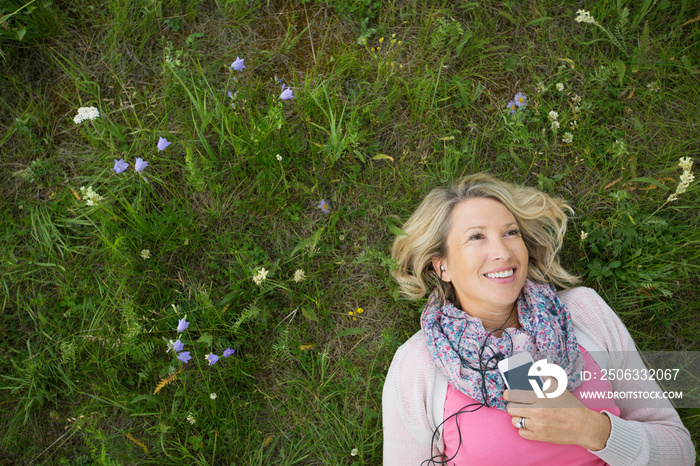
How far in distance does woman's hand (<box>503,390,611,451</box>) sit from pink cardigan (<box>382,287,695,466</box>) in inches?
3.5

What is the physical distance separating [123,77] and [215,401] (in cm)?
275

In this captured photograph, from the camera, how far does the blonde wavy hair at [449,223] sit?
10.8ft

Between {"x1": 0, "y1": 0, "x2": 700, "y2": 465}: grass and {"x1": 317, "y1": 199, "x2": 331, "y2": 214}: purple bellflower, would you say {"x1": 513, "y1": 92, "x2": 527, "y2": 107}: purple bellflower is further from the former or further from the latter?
{"x1": 317, "y1": 199, "x2": 331, "y2": 214}: purple bellflower

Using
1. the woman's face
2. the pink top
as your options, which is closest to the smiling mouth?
the woman's face

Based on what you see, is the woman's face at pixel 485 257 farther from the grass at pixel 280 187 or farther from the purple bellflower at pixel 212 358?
the purple bellflower at pixel 212 358

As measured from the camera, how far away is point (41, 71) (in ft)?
12.8

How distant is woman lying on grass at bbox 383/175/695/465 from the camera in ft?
8.98

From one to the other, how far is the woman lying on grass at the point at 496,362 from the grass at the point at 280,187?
19.5 inches

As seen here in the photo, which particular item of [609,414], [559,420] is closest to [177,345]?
[559,420]

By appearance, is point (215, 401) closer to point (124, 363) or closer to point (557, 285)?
point (124, 363)

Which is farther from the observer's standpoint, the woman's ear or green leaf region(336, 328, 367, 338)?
green leaf region(336, 328, 367, 338)

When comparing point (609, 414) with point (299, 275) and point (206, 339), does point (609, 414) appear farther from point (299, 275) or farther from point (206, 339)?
point (206, 339)

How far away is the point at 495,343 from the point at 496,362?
12 cm

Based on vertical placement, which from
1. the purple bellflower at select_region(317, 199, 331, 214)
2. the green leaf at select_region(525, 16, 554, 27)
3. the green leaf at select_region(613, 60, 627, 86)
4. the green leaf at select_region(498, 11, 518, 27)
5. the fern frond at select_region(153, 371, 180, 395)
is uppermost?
the green leaf at select_region(525, 16, 554, 27)
